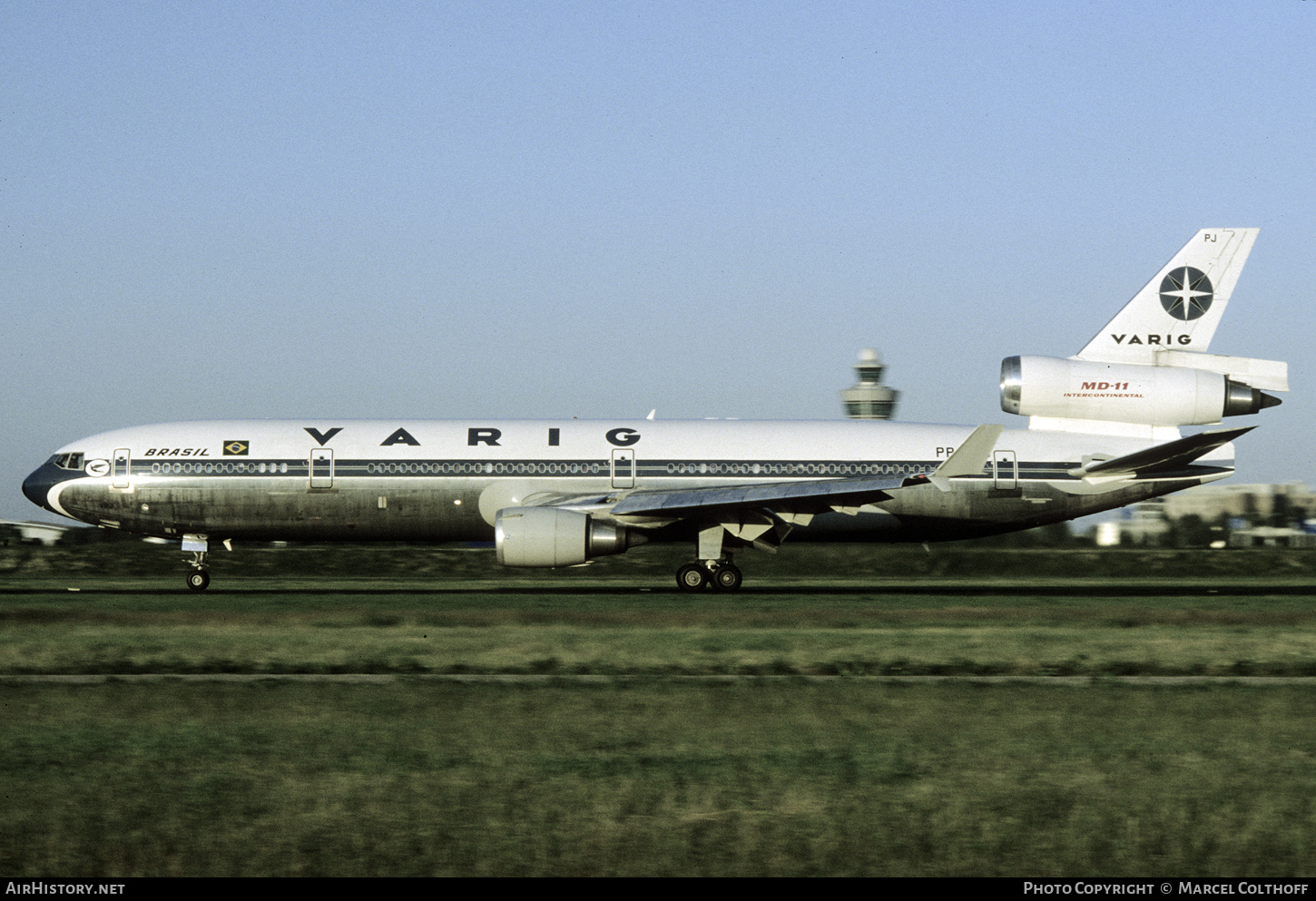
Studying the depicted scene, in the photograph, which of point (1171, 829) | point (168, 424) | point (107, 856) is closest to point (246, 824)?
point (107, 856)

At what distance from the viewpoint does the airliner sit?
96.0 ft

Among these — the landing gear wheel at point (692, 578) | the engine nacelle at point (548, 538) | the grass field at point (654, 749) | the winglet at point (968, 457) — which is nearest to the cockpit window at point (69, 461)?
the grass field at point (654, 749)

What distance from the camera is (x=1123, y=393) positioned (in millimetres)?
29812

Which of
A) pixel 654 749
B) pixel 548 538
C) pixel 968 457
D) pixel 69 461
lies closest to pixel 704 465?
pixel 548 538

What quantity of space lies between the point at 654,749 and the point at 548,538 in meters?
16.5

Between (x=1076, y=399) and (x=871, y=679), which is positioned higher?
(x=1076, y=399)

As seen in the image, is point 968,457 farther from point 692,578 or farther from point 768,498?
point 692,578

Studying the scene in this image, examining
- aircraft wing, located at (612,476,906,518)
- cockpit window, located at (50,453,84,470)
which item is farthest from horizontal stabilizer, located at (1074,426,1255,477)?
cockpit window, located at (50,453,84,470)

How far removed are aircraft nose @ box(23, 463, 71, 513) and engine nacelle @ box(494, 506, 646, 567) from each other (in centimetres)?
1080

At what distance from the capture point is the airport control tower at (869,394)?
228 feet

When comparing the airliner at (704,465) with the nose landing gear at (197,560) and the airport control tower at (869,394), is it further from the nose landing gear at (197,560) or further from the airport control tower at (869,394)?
the airport control tower at (869,394)

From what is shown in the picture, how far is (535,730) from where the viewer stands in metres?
11.1
